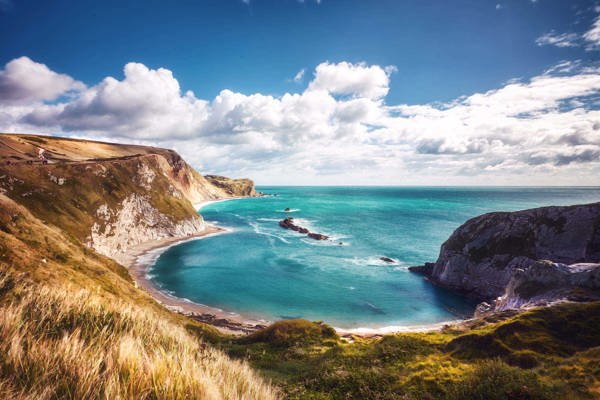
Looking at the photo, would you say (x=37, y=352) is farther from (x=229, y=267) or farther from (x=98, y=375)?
(x=229, y=267)

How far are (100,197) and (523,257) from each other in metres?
101

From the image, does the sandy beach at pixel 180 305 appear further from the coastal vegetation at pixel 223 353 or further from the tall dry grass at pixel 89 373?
the tall dry grass at pixel 89 373

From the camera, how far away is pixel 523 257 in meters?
47.3

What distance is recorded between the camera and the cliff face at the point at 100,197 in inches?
2432

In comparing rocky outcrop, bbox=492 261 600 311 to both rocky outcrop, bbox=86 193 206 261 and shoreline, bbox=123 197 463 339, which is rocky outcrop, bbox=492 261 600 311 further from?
rocky outcrop, bbox=86 193 206 261

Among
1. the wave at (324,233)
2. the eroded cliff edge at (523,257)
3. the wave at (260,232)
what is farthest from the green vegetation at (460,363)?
the wave at (260,232)

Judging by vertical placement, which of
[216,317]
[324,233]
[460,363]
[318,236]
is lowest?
[216,317]

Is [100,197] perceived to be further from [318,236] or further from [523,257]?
[523,257]

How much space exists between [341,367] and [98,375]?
12457 millimetres

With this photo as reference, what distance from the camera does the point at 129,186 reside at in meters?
91.6

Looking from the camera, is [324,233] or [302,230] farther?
[302,230]

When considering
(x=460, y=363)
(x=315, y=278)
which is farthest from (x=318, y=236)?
(x=460, y=363)

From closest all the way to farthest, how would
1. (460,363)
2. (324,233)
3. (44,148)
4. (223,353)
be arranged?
(223,353)
(460,363)
(324,233)
(44,148)

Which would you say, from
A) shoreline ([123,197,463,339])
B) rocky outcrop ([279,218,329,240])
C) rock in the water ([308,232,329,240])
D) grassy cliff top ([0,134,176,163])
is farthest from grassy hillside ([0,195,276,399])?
grassy cliff top ([0,134,176,163])
